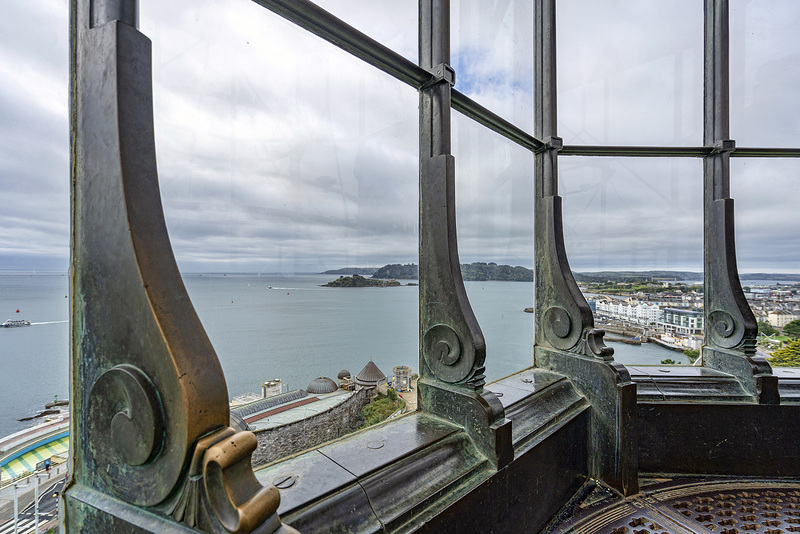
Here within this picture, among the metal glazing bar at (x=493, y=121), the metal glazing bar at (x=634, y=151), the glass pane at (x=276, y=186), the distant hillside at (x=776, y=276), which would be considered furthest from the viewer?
the distant hillside at (x=776, y=276)

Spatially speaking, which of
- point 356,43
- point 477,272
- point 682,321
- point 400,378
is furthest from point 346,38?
point 682,321

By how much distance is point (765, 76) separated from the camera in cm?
282

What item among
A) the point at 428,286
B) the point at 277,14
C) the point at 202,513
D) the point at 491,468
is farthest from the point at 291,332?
the point at 277,14

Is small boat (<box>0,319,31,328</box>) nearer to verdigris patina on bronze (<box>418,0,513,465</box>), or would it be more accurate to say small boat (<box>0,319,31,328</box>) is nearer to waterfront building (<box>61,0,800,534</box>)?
waterfront building (<box>61,0,800,534</box>)

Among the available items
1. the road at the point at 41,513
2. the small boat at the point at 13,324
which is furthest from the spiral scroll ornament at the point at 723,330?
the small boat at the point at 13,324

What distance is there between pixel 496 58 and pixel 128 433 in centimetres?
278

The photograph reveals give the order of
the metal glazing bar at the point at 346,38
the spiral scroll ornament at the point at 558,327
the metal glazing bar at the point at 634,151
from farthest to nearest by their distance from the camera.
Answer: the metal glazing bar at the point at 634,151, the spiral scroll ornament at the point at 558,327, the metal glazing bar at the point at 346,38

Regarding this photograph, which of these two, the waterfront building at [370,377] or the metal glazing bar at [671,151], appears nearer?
the waterfront building at [370,377]

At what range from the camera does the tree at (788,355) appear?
287cm

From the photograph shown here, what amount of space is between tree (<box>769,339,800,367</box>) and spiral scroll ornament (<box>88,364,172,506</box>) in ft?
13.3

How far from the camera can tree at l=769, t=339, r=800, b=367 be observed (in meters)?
2.87

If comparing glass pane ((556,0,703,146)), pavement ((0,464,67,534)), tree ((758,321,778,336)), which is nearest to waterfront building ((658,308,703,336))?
tree ((758,321,778,336))

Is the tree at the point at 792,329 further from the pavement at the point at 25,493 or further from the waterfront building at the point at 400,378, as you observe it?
the pavement at the point at 25,493

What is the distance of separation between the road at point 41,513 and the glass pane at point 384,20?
1.93 metres
